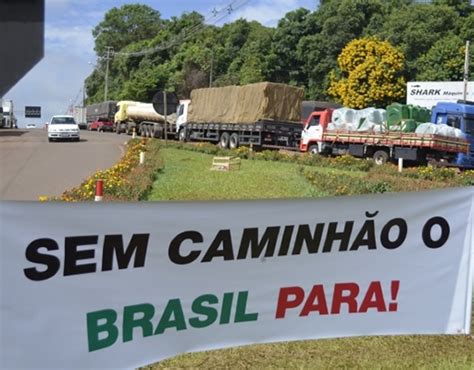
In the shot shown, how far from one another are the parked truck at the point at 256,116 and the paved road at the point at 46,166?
6.41 metres

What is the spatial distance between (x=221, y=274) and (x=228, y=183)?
1239 centimetres

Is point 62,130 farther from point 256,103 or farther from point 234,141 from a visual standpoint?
point 256,103

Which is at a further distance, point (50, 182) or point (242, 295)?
point (50, 182)

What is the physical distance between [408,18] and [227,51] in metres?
21.9

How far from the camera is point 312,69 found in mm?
62906

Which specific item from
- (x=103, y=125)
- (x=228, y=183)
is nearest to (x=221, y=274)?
(x=228, y=183)

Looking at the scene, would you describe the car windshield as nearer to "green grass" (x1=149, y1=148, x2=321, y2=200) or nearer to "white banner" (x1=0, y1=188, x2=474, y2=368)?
"green grass" (x1=149, y1=148, x2=321, y2=200)

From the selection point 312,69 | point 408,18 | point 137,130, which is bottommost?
point 137,130

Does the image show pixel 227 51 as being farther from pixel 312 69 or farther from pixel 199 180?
pixel 199 180

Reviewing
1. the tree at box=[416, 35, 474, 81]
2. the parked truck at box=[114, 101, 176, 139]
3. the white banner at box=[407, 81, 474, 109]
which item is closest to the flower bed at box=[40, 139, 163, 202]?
the parked truck at box=[114, 101, 176, 139]

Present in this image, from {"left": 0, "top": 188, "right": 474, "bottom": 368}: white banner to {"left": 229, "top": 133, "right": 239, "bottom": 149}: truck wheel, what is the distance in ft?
94.8

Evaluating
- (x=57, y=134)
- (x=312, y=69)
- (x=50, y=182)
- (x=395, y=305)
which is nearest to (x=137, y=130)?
(x=57, y=134)

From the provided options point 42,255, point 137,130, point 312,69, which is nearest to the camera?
point 42,255

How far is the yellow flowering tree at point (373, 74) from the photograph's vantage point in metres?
52.6
